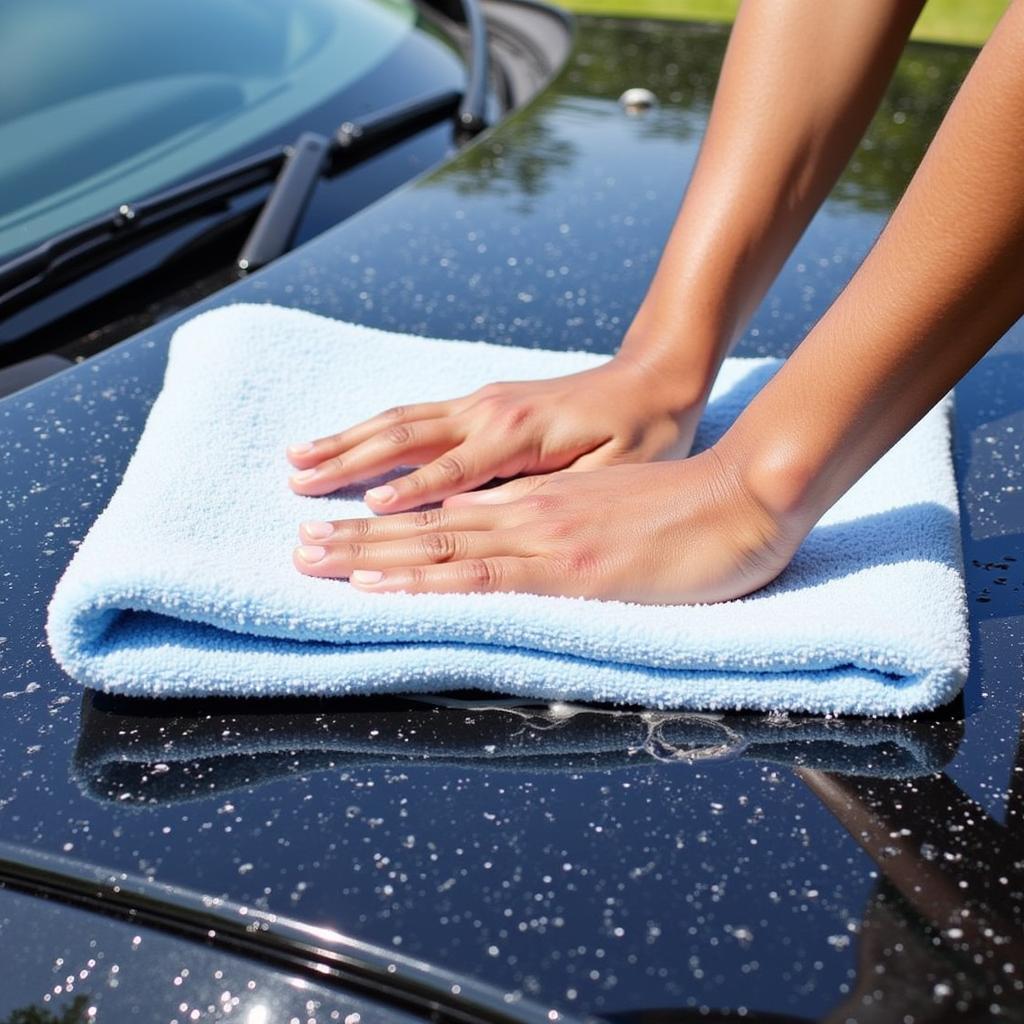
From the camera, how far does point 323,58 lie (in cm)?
183

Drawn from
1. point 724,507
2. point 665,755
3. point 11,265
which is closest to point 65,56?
point 11,265

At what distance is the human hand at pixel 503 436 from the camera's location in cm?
106

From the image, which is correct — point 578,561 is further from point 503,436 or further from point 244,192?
point 244,192

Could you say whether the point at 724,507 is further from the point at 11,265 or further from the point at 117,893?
the point at 11,265

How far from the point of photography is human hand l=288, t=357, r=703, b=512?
41.8 inches

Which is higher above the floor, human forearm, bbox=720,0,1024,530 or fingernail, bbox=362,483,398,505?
human forearm, bbox=720,0,1024,530

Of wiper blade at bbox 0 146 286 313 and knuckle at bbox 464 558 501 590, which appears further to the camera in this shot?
wiper blade at bbox 0 146 286 313

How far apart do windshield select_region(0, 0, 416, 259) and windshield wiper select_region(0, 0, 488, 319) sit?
34 mm

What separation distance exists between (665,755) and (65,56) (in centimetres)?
109

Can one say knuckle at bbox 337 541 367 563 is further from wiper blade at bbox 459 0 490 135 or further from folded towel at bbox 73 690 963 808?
wiper blade at bbox 459 0 490 135

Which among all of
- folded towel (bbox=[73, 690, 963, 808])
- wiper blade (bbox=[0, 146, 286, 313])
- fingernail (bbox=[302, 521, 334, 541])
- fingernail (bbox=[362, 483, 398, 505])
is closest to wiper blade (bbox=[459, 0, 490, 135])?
wiper blade (bbox=[0, 146, 286, 313])

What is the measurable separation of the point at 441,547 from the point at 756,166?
48 centimetres

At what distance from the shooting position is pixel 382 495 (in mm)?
→ 1046

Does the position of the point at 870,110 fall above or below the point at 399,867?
above
